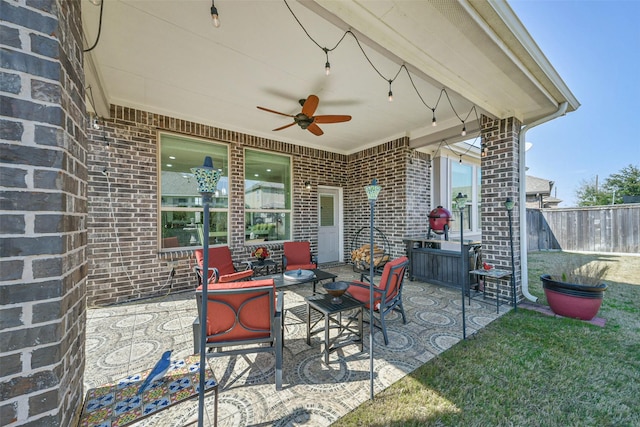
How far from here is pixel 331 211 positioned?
6949 millimetres

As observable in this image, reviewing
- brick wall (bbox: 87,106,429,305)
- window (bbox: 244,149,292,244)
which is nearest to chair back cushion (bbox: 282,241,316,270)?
brick wall (bbox: 87,106,429,305)

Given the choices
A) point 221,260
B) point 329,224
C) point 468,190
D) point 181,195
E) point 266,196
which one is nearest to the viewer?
point 221,260

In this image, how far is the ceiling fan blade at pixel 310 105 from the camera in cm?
310

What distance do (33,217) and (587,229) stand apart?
13.3 m

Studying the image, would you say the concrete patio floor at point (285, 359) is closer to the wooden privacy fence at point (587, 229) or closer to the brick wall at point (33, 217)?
the brick wall at point (33, 217)

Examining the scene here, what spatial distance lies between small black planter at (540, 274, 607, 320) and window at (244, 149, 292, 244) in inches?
193

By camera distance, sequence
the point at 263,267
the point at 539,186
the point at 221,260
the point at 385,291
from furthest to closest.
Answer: the point at 539,186
the point at 263,267
the point at 221,260
the point at 385,291

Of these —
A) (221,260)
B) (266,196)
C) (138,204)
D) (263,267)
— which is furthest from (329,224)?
(138,204)

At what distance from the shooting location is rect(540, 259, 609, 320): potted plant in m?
3.06

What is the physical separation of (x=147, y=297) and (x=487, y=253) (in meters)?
5.94

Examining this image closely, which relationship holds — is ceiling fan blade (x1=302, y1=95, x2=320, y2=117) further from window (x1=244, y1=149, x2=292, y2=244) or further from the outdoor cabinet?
the outdoor cabinet

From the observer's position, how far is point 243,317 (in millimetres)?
1992

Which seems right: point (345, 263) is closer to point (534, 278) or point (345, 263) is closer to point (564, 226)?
point (534, 278)

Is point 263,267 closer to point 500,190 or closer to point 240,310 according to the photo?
point 240,310
